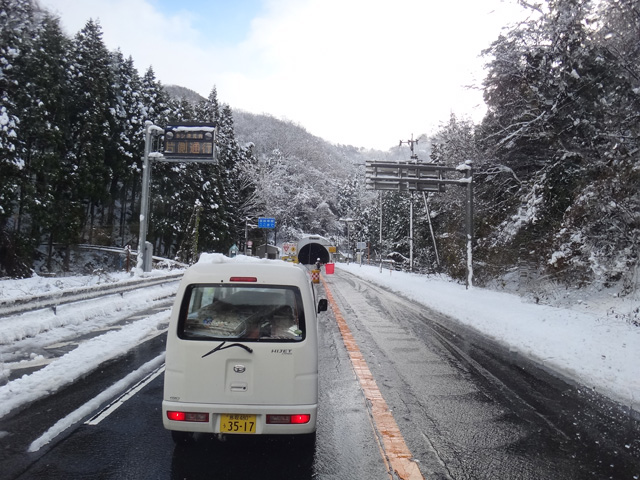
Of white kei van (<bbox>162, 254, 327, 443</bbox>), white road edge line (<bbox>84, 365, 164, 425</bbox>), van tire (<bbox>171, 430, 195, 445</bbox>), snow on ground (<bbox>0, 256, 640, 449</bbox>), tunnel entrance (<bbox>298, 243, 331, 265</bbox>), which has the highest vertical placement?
tunnel entrance (<bbox>298, 243, 331, 265</bbox>)

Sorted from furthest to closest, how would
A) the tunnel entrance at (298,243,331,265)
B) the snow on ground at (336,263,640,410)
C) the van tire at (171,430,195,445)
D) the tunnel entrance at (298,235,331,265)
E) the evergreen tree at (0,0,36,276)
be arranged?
1. the tunnel entrance at (298,243,331,265)
2. the tunnel entrance at (298,235,331,265)
3. the evergreen tree at (0,0,36,276)
4. the snow on ground at (336,263,640,410)
5. the van tire at (171,430,195,445)

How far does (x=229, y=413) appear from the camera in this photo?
3639mm

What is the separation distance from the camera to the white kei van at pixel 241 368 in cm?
363

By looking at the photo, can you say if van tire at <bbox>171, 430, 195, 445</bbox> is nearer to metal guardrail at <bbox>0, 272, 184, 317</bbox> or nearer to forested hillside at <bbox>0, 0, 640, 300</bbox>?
metal guardrail at <bbox>0, 272, 184, 317</bbox>

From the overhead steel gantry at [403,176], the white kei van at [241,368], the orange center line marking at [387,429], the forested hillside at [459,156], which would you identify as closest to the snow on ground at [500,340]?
the white kei van at [241,368]

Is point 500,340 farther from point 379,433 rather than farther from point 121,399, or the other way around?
point 121,399

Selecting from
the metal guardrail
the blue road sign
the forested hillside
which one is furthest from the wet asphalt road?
the blue road sign

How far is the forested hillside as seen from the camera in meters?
13.4

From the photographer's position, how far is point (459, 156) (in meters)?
24.9

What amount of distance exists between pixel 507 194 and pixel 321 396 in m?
18.8

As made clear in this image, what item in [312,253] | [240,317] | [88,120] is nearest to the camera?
[240,317]

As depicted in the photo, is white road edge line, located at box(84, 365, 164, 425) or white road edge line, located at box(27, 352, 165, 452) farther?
white road edge line, located at box(84, 365, 164, 425)

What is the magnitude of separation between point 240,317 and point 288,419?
1.04m

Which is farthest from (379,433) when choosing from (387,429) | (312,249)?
(312,249)
